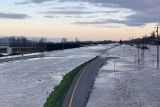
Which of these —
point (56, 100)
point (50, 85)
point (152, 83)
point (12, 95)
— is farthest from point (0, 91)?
point (152, 83)

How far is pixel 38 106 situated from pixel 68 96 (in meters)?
3.85

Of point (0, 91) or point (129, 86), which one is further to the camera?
point (129, 86)

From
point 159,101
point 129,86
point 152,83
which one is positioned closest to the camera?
point 159,101

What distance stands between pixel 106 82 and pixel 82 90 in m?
8.84

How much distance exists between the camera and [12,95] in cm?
3784

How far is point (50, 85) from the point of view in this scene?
45.7m

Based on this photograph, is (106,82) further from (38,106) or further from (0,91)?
(38,106)

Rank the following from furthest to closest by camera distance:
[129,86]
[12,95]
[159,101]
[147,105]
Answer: [129,86], [12,95], [159,101], [147,105]

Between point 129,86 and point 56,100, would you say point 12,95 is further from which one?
point 129,86

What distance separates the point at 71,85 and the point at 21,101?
9544 millimetres

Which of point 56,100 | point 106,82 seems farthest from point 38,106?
point 106,82

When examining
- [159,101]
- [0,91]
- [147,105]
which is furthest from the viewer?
[0,91]

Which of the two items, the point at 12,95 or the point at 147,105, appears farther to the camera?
the point at 12,95

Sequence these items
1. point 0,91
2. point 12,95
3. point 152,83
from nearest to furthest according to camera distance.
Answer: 1. point 12,95
2. point 0,91
3. point 152,83
